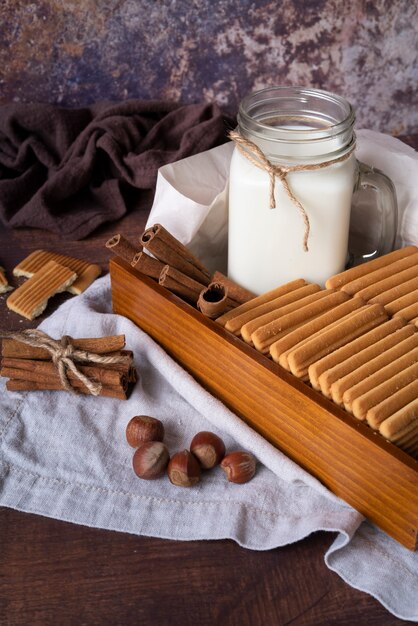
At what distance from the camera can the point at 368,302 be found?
947 millimetres

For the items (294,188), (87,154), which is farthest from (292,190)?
(87,154)

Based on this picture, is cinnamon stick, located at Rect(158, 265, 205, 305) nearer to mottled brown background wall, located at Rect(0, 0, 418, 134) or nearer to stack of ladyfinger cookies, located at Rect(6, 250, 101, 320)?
stack of ladyfinger cookies, located at Rect(6, 250, 101, 320)

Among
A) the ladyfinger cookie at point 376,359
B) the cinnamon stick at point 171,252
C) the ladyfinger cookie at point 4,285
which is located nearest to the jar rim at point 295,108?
the cinnamon stick at point 171,252

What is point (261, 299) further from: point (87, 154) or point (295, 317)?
point (87, 154)

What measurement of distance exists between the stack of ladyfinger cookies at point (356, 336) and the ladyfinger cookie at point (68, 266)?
14.5 inches

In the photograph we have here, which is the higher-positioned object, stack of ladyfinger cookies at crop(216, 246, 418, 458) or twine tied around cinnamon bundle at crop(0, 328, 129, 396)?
stack of ladyfinger cookies at crop(216, 246, 418, 458)

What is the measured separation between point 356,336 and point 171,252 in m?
0.27

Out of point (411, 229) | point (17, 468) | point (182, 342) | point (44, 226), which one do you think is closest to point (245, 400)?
point (182, 342)

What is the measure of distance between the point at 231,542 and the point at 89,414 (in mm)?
262

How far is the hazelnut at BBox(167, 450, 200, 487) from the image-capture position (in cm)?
85

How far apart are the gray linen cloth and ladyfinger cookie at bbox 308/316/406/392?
0.11 metres

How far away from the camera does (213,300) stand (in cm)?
95

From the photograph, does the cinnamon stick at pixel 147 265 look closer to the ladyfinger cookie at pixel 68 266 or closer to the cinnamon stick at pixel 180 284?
the cinnamon stick at pixel 180 284

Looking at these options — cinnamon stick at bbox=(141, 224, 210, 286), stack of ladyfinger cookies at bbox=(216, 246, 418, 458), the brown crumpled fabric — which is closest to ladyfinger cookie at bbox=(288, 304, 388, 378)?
stack of ladyfinger cookies at bbox=(216, 246, 418, 458)
